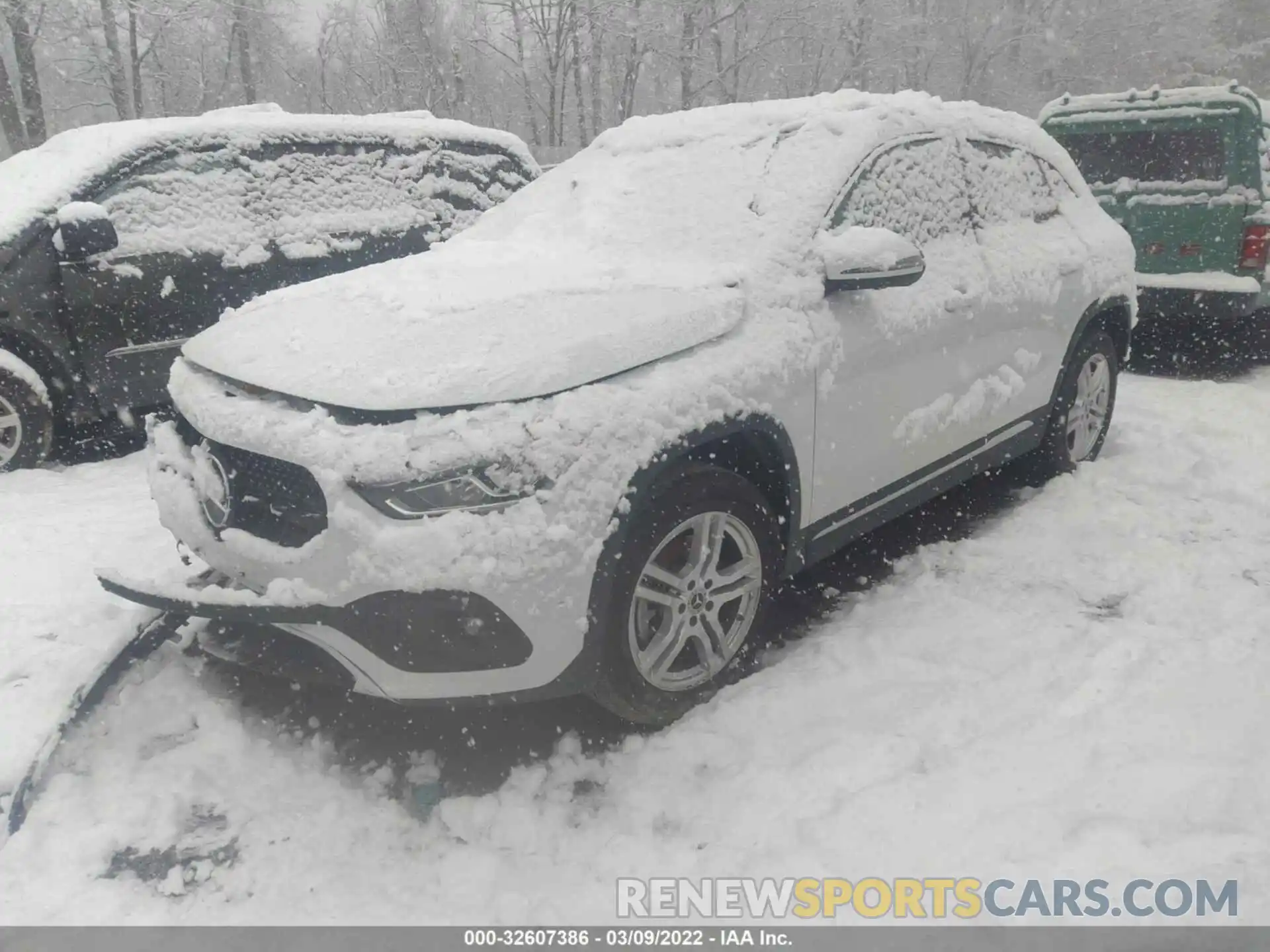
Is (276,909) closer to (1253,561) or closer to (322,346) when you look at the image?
(322,346)

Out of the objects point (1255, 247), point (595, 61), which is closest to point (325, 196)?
point (1255, 247)

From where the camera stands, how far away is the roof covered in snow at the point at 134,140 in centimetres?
486

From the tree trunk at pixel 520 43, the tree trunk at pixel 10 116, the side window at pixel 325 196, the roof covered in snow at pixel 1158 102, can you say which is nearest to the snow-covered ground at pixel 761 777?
the side window at pixel 325 196

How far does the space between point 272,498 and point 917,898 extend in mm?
1932

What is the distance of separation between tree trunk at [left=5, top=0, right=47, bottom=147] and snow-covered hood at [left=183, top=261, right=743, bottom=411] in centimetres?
2072

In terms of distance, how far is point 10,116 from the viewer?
18125 millimetres

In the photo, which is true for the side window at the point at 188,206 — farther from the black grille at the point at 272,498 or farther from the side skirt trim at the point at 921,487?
the side skirt trim at the point at 921,487

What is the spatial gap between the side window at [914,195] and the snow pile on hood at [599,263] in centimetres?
8

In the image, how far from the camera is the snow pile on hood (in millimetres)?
2438

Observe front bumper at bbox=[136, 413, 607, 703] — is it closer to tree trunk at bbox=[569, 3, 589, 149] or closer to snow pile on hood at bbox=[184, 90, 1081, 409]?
snow pile on hood at bbox=[184, 90, 1081, 409]

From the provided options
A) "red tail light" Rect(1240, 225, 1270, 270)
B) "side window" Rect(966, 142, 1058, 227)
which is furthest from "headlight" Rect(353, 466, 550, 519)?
"red tail light" Rect(1240, 225, 1270, 270)

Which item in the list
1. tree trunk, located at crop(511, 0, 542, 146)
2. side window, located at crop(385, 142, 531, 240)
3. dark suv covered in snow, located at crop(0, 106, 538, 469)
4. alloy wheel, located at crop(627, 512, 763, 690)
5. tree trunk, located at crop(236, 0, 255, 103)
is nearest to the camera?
alloy wheel, located at crop(627, 512, 763, 690)

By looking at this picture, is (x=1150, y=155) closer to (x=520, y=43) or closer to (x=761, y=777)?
(x=761, y=777)
